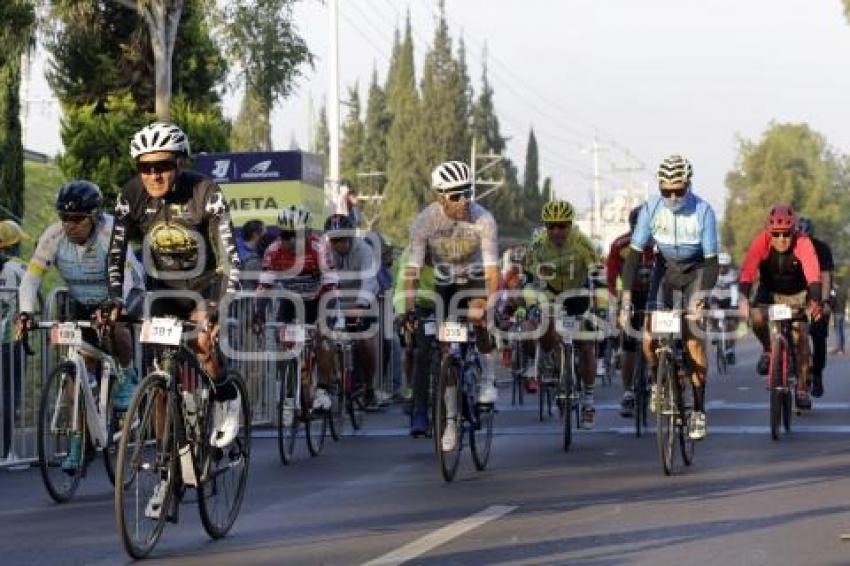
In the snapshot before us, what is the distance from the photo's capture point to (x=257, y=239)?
19.6 metres

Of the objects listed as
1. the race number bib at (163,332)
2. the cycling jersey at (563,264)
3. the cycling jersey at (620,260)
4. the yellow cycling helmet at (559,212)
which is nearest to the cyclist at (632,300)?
the cycling jersey at (620,260)

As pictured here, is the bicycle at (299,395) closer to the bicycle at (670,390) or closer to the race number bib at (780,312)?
the bicycle at (670,390)

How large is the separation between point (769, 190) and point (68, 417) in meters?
115

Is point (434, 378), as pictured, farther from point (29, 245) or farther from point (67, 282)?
point (29, 245)

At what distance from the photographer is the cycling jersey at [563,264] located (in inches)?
651

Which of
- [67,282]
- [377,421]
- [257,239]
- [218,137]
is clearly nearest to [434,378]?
[67,282]

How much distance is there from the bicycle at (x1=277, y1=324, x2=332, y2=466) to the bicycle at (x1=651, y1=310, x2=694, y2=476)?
9.90 ft

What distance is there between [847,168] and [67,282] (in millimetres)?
146336

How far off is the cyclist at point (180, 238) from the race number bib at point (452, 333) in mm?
2900

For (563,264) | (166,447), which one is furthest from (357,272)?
(166,447)

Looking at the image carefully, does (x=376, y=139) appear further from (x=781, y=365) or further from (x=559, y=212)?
(x=781, y=365)

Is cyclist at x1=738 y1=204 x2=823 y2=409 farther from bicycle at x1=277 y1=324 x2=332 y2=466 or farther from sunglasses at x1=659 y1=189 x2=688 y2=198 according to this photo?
bicycle at x1=277 y1=324 x2=332 y2=466

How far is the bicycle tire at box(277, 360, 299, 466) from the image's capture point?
14.2 m

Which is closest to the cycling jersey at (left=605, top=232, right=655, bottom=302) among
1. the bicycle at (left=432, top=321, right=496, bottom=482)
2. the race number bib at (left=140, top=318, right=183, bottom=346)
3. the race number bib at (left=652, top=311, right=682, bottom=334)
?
the race number bib at (left=652, top=311, right=682, bottom=334)
